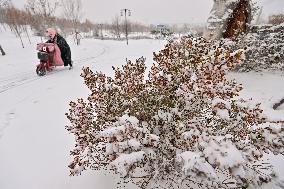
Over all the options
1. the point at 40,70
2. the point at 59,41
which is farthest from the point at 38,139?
the point at 59,41

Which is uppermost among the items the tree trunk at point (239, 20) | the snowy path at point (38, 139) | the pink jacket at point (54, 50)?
the tree trunk at point (239, 20)

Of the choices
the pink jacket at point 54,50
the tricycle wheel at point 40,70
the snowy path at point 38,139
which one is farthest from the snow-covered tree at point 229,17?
the tricycle wheel at point 40,70

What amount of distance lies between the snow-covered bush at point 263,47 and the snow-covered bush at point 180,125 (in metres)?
5.18

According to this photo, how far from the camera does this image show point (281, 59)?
7.82 m

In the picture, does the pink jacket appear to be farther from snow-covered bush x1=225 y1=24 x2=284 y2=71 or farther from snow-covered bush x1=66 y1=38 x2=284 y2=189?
snow-covered bush x1=66 y1=38 x2=284 y2=189

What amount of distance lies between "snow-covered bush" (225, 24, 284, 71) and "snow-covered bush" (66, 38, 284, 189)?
5.18m

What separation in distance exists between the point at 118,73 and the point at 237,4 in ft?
20.8

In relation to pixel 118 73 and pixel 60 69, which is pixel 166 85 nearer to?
pixel 118 73

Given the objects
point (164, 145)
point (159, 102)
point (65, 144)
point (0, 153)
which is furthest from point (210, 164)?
point (0, 153)

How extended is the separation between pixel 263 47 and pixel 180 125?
6.21 meters

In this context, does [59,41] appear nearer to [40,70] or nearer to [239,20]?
[40,70]

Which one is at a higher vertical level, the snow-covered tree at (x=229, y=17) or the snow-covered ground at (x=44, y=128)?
the snow-covered tree at (x=229, y=17)

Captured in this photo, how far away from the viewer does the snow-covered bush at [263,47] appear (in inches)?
300

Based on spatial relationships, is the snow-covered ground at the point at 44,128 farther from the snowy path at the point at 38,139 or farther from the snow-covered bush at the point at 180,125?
the snow-covered bush at the point at 180,125
